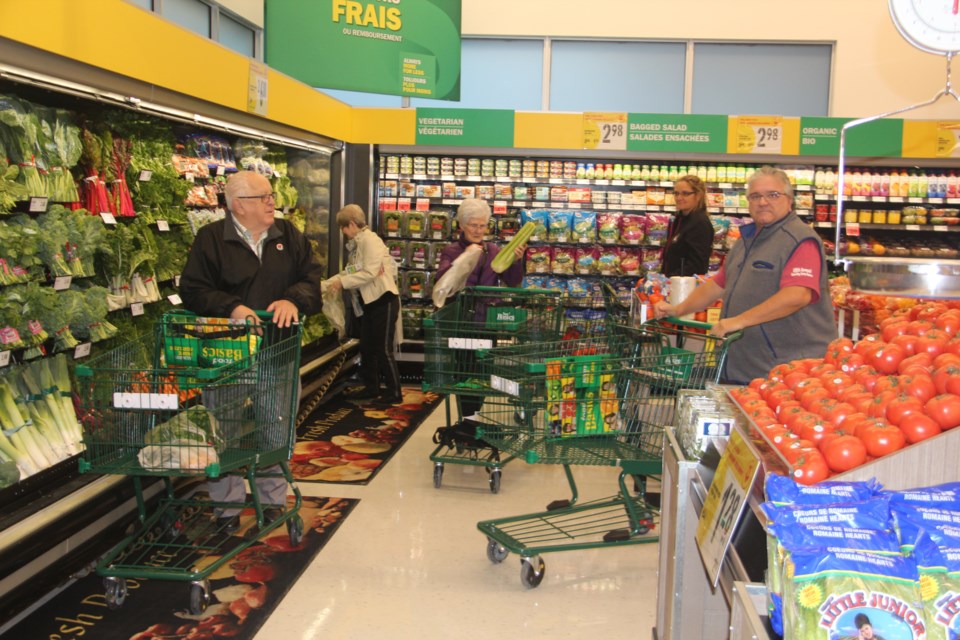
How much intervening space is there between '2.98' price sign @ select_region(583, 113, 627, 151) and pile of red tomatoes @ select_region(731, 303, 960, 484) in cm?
595

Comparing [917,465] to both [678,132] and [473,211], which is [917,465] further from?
[678,132]

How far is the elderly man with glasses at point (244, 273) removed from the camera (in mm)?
4438

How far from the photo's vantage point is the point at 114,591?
3559 millimetres

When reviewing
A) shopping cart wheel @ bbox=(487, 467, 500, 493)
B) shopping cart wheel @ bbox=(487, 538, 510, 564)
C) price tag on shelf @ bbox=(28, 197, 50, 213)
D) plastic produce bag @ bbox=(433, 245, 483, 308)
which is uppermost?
price tag on shelf @ bbox=(28, 197, 50, 213)

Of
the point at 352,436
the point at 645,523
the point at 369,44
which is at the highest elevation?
the point at 369,44

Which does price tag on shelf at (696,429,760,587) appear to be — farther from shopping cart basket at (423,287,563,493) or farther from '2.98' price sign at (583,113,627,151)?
'2.98' price sign at (583,113,627,151)

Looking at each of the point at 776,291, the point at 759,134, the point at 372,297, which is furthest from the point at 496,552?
the point at 759,134

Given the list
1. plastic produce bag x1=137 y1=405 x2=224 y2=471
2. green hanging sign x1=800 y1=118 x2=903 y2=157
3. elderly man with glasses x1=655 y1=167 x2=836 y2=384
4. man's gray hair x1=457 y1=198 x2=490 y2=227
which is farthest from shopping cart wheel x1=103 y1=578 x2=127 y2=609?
green hanging sign x1=800 y1=118 x2=903 y2=157

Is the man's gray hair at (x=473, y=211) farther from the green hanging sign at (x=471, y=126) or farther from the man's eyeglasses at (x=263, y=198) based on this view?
the green hanging sign at (x=471, y=126)

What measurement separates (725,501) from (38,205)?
3.37 metres

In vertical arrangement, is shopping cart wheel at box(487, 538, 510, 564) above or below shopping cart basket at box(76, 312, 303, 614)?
below

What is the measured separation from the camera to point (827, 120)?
8539 mm

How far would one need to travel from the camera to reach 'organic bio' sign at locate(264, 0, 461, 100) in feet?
24.4

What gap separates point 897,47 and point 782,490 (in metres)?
Answer: 10.9
